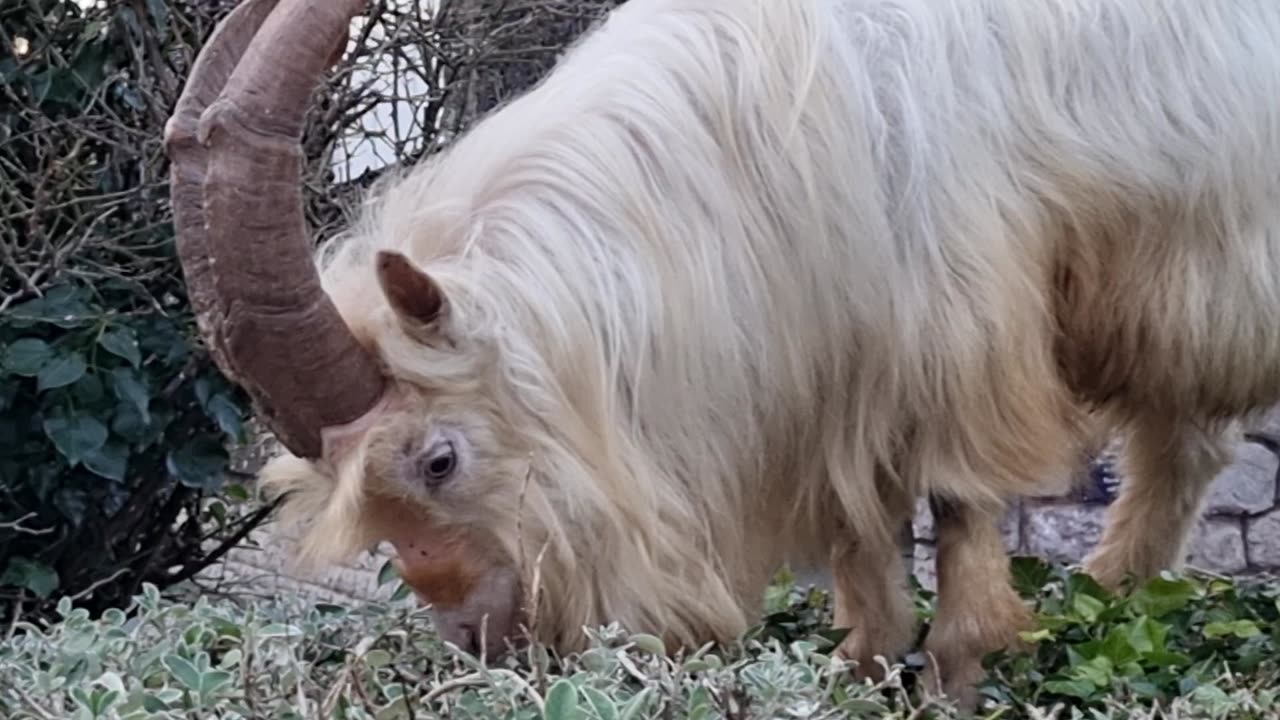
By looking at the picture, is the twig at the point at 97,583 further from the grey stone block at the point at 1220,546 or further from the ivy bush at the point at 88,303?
the grey stone block at the point at 1220,546

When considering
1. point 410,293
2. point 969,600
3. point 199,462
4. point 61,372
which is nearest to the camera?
point 410,293

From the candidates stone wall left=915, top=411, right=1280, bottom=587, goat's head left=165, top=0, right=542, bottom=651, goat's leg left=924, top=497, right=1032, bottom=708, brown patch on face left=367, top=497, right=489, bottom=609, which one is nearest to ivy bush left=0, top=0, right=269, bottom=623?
goat's head left=165, top=0, right=542, bottom=651

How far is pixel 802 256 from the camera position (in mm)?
3037

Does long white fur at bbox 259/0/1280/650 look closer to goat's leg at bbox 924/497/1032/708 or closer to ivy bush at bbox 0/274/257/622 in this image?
goat's leg at bbox 924/497/1032/708

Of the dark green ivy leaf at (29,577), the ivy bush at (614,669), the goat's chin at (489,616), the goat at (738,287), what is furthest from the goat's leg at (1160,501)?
the dark green ivy leaf at (29,577)

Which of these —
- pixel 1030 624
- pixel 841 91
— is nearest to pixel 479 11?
pixel 841 91

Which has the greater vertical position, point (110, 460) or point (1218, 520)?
point (110, 460)

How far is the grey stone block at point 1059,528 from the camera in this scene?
5.90 metres

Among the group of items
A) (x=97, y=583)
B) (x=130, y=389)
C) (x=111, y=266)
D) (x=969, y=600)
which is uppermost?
(x=111, y=266)

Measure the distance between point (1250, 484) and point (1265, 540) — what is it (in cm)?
18

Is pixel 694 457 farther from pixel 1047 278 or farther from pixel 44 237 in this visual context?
pixel 44 237

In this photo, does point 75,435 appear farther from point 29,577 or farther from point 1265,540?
point 1265,540

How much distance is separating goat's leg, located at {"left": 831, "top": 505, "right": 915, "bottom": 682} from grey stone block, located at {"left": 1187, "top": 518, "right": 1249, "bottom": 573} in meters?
2.51

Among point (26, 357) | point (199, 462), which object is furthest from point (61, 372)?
point (199, 462)
